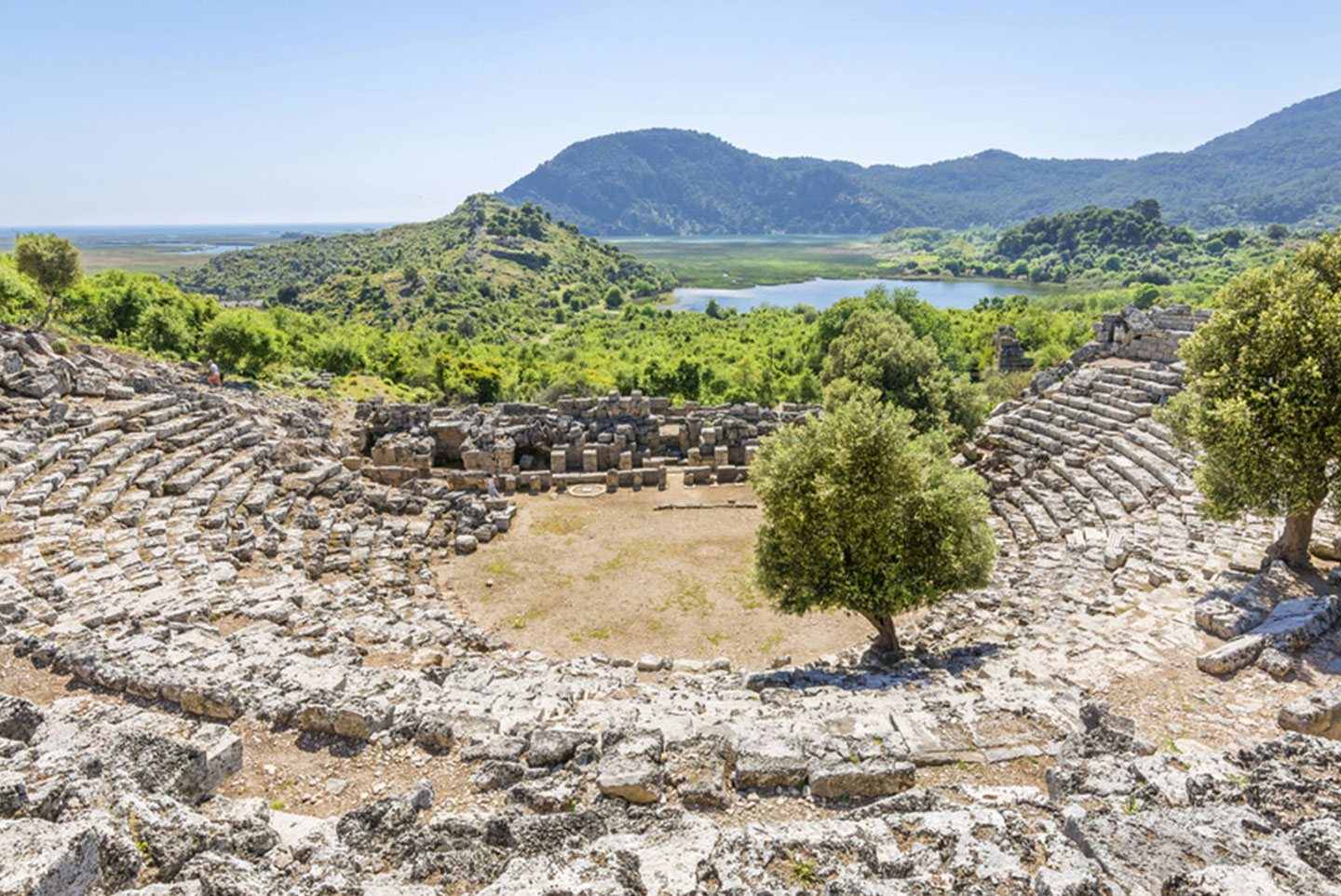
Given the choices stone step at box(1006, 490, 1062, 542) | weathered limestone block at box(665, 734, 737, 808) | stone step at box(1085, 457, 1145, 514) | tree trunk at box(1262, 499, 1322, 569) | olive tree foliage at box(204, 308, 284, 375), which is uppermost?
olive tree foliage at box(204, 308, 284, 375)

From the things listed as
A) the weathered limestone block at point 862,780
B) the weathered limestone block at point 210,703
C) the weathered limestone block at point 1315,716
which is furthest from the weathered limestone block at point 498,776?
the weathered limestone block at point 1315,716

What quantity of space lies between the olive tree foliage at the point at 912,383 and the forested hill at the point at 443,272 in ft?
223

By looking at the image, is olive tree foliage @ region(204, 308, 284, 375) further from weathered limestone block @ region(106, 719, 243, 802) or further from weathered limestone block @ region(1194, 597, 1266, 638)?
weathered limestone block @ region(1194, 597, 1266, 638)

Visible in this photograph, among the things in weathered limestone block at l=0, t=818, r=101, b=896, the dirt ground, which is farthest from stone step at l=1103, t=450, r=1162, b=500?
weathered limestone block at l=0, t=818, r=101, b=896

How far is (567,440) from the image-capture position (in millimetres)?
29391

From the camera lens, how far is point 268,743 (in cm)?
901

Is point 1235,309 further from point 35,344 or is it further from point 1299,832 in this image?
point 35,344

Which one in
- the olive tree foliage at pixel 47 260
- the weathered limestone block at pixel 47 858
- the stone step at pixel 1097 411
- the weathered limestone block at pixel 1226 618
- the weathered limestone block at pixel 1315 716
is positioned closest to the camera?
the weathered limestone block at pixel 47 858

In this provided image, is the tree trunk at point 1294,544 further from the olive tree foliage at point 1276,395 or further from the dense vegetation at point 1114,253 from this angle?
the dense vegetation at point 1114,253

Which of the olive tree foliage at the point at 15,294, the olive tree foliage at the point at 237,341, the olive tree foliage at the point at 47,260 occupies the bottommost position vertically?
the olive tree foliage at the point at 237,341

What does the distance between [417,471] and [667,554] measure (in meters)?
11.5

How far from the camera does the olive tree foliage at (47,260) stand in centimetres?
2838

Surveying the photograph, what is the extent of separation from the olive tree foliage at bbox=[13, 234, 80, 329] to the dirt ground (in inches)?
871

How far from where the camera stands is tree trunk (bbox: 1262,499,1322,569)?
12727mm
